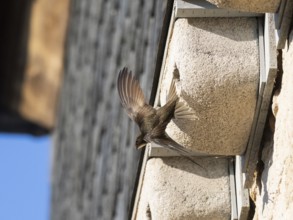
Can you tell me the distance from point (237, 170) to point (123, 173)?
1.49 meters

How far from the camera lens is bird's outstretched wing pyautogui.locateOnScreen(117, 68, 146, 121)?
3172 millimetres

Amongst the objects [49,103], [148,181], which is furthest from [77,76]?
[148,181]

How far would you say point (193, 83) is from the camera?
268cm

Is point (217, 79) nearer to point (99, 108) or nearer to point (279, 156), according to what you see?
point (279, 156)

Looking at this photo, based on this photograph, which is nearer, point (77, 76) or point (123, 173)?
point (123, 173)

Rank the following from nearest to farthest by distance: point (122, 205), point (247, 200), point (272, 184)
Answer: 1. point (272, 184)
2. point (247, 200)
3. point (122, 205)

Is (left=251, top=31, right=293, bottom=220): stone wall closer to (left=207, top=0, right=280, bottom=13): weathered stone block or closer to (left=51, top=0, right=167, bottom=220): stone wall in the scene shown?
(left=207, top=0, right=280, bottom=13): weathered stone block

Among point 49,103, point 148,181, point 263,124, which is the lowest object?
point 49,103

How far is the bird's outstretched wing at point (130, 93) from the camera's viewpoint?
10.4ft

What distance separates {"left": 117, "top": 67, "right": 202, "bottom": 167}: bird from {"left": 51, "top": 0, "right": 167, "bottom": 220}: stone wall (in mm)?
365


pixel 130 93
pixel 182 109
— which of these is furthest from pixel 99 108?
pixel 182 109

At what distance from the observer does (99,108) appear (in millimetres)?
5301

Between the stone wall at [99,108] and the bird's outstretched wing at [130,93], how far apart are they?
36cm

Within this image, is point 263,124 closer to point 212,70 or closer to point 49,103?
point 212,70
